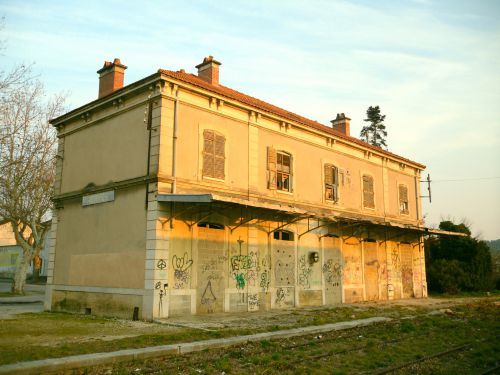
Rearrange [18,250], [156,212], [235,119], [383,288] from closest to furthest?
[156,212], [235,119], [383,288], [18,250]

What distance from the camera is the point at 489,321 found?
44.4 ft

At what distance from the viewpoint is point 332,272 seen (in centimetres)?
1939

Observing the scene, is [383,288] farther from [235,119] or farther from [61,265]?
[61,265]

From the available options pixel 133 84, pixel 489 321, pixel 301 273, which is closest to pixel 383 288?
pixel 301 273

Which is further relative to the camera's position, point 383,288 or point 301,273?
point 383,288

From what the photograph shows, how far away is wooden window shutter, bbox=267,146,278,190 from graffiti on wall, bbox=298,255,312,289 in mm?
3162

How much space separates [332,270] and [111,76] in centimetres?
1174

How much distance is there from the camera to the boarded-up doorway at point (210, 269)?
1423cm

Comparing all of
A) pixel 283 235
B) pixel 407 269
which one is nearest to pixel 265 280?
pixel 283 235

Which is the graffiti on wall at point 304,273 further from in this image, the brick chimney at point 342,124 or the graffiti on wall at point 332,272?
the brick chimney at point 342,124

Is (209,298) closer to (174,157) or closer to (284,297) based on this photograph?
(284,297)

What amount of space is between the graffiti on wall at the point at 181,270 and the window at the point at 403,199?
14.9 meters

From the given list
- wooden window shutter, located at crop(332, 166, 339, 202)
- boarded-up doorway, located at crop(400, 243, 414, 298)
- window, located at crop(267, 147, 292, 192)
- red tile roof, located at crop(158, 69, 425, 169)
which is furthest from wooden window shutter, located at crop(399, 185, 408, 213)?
window, located at crop(267, 147, 292, 192)

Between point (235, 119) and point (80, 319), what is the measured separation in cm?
817
